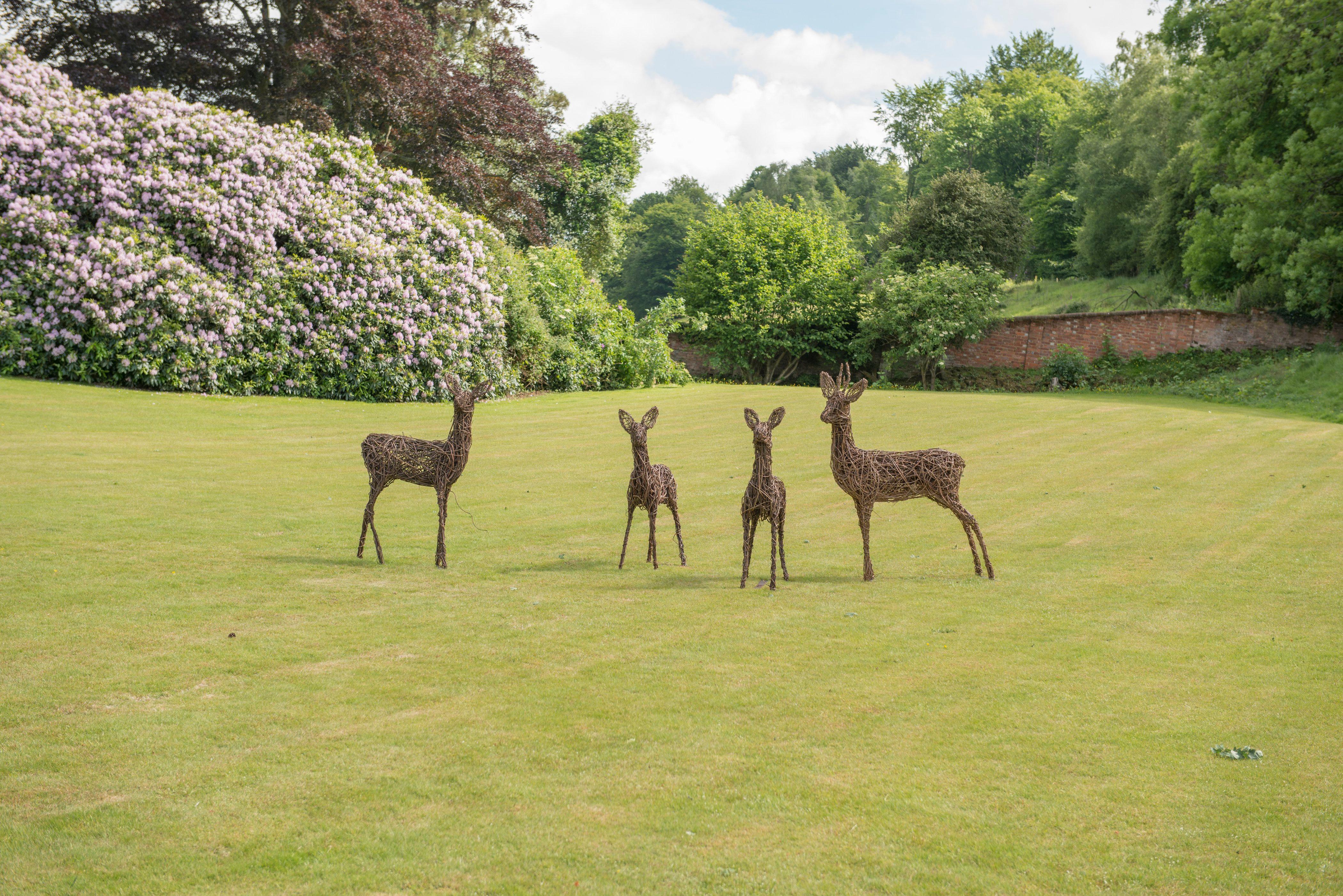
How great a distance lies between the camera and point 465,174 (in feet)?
108

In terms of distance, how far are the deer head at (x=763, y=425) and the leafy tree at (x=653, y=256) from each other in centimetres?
8597

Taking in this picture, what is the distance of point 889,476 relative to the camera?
9.97 meters

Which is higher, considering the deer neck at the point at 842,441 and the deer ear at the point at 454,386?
the deer ear at the point at 454,386

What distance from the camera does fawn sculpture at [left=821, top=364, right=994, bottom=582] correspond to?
988 cm

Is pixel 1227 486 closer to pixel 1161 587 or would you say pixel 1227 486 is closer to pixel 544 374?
pixel 1161 587

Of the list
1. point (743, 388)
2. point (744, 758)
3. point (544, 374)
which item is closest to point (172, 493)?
point (744, 758)

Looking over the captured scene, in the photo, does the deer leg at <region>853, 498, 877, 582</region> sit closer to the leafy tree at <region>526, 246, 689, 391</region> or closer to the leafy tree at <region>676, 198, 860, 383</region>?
the leafy tree at <region>526, 246, 689, 391</region>

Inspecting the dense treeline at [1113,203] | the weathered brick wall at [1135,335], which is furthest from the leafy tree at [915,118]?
the weathered brick wall at [1135,335]

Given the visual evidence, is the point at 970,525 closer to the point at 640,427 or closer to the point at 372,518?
the point at 640,427

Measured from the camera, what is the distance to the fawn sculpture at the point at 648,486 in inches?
398

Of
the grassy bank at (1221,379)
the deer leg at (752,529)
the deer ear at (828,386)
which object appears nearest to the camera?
the deer leg at (752,529)

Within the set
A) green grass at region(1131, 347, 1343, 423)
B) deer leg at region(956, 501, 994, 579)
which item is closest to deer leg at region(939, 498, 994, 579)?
deer leg at region(956, 501, 994, 579)

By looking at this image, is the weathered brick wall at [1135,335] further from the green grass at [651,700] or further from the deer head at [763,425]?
the deer head at [763,425]

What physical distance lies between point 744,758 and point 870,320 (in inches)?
1695
